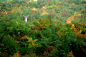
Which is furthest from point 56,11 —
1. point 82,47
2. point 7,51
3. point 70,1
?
point 7,51

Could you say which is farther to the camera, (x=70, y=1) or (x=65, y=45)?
(x=70, y=1)

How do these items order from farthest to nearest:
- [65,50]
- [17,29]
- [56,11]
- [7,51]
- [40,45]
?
[56,11] → [17,29] → [40,45] → [65,50] → [7,51]

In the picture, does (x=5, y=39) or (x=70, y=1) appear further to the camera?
(x=70, y=1)

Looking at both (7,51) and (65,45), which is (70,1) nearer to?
(65,45)

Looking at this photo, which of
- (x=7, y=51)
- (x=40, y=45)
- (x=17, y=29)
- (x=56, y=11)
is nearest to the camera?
(x=7, y=51)

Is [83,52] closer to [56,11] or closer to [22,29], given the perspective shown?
[22,29]

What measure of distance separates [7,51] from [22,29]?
1.48 metres

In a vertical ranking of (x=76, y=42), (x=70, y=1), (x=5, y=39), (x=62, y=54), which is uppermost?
(x=70, y=1)

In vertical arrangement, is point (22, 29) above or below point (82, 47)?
above

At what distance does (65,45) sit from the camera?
280cm

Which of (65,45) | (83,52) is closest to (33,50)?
(65,45)

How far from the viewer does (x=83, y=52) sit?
8.41 feet

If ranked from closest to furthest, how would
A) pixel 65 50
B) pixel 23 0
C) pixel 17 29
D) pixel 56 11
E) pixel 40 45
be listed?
pixel 65 50 → pixel 40 45 → pixel 17 29 → pixel 56 11 → pixel 23 0

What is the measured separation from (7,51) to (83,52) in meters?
2.62
